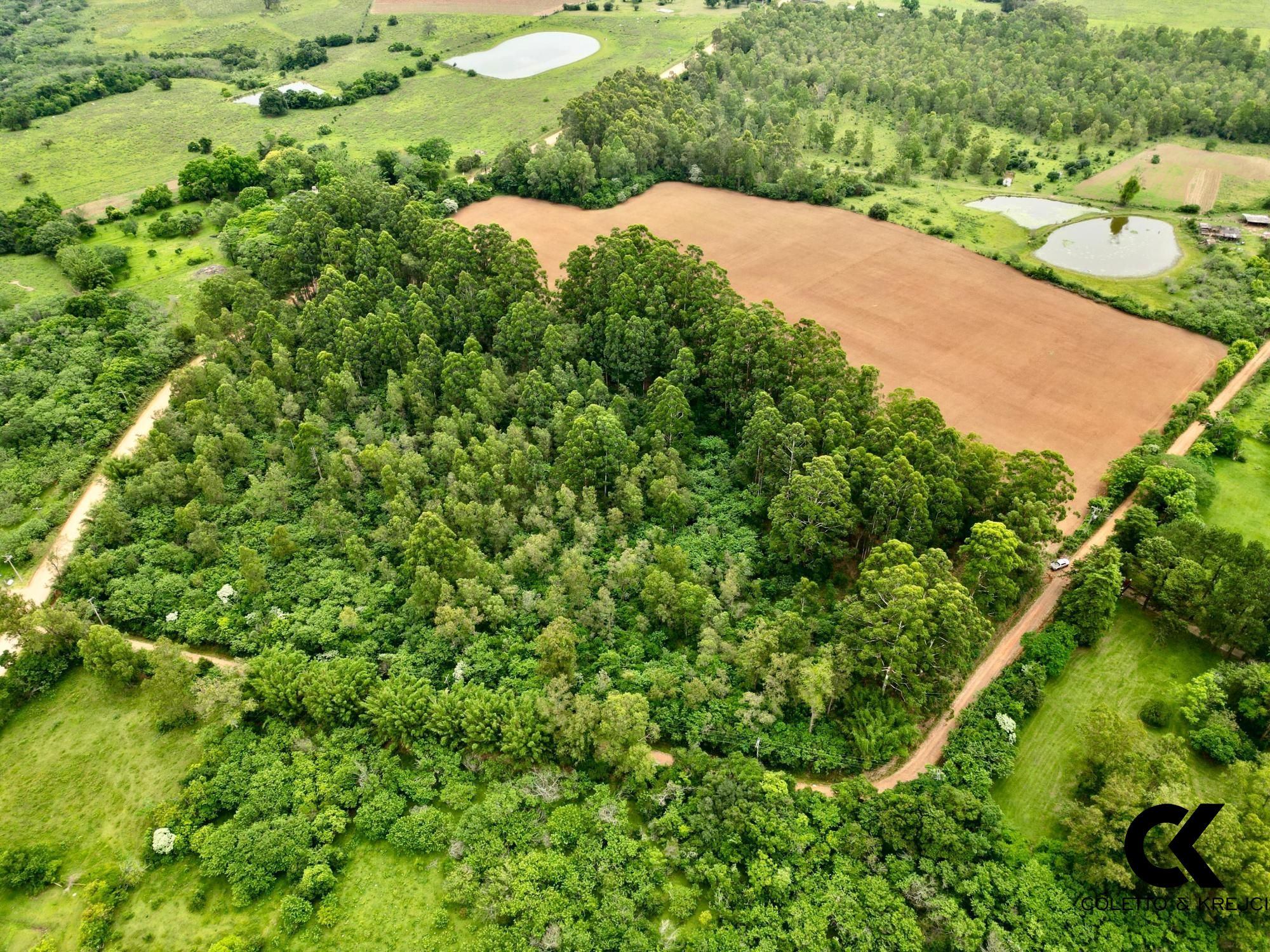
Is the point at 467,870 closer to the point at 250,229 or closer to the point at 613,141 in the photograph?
the point at 250,229

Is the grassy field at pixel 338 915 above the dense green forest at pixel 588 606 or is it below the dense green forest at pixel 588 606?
below

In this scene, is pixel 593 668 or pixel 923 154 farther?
pixel 923 154

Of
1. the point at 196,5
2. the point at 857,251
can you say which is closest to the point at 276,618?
the point at 857,251

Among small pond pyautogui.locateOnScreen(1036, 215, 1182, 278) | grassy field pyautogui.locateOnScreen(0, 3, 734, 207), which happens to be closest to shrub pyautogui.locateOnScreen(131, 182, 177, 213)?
grassy field pyautogui.locateOnScreen(0, 3, 734, 207)

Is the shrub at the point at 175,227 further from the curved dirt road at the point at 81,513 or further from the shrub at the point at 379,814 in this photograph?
the shrub at the point at 379,814

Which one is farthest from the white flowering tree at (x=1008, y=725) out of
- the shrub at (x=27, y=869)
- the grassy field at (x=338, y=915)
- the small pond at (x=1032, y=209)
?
the small pond at (x=1032, y=209)

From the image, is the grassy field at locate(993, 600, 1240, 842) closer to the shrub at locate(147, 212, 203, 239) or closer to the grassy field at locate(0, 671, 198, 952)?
the grassy field at locate(0, 671, 198, 952)
